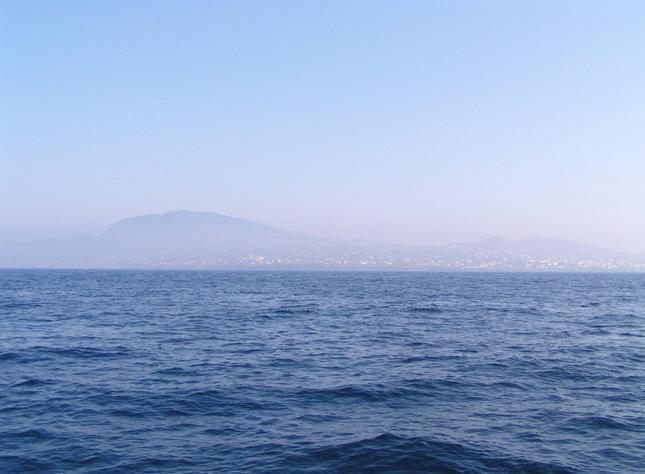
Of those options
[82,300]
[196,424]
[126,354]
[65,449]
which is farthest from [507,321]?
[82,300]

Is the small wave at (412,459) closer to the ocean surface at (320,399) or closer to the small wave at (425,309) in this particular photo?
the ocean surface at (320,399)

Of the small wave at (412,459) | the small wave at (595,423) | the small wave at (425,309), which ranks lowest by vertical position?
the small wave at (425,309)

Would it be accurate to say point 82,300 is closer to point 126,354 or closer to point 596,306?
point 126,354

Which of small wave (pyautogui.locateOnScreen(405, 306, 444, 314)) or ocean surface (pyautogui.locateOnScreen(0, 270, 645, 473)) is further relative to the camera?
small wave (pyautogui.locateOnScreen(405, 306, 444, 314))

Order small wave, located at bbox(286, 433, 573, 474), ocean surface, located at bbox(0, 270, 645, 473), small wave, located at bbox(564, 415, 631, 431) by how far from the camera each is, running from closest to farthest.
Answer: small wave, located at bbox(286, 433, 573, 474) < ocean surface, located at bbox(0, 270, 645, 473) < small wave, located at bbox(564, 415, 631, 431)

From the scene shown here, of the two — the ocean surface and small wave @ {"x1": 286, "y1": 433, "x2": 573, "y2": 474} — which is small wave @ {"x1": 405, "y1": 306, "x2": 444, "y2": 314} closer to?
the ocean surface

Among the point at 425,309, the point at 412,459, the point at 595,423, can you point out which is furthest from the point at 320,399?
the point at 425,309

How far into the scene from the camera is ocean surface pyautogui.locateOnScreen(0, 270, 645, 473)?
16.2 m

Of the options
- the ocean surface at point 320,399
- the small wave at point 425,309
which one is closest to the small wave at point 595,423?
the ocean surface at point 320,399

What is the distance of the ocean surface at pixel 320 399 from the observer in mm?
16156

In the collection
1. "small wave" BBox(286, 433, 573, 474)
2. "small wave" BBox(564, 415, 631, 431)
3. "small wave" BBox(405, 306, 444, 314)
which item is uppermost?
"small wave" BBox(564, 415, 631, 431)

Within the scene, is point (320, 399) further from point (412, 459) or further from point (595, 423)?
point (595, 423)

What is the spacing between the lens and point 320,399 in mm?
22562

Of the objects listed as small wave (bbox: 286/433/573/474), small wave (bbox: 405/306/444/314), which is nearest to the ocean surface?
small wave (bbox: 286/433/573/474)
